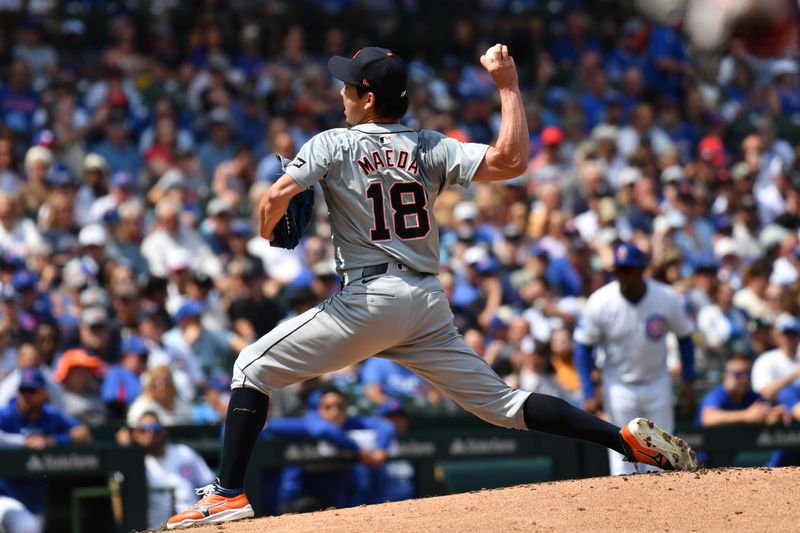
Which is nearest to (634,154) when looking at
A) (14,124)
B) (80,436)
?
(14,124)

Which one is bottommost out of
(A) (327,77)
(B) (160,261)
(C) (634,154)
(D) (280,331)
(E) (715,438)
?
(E) (715,438)

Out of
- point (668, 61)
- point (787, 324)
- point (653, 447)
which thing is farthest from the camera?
point (668, 61)

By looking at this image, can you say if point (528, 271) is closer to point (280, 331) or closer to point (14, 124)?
point (14, 124)

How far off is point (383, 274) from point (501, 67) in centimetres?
93

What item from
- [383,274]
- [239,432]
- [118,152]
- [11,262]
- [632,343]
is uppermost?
[118,152]

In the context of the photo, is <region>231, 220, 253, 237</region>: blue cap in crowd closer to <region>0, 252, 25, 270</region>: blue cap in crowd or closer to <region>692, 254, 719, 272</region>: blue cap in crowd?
<region>0, 252, 25, 270</region>: blue cap in crowd

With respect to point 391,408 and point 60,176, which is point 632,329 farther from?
point 60,176

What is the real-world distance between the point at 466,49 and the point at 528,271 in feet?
16.7

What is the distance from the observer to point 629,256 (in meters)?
8.00

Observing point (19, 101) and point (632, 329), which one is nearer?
point (632, 329)

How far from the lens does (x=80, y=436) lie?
8.16 metres

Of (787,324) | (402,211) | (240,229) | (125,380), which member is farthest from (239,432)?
(787,324)

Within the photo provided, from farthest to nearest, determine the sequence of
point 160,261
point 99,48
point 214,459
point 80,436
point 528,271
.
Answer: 1. point 99,48
2. point 528,271
3. point 160,261
4. point 214,459
5. point 80,436

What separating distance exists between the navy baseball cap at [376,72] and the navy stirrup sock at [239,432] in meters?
1.28
